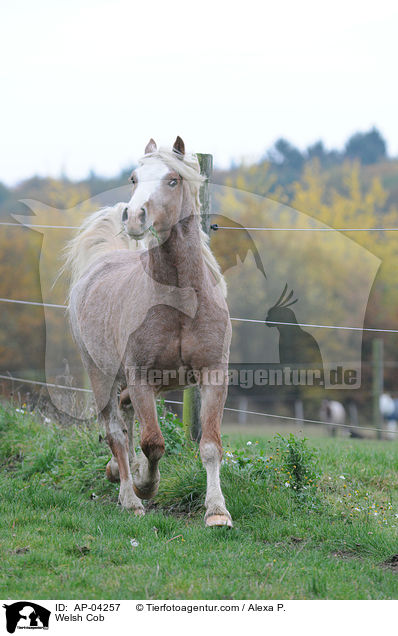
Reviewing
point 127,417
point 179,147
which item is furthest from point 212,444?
point 179,147

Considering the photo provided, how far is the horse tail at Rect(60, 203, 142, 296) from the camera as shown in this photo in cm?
622

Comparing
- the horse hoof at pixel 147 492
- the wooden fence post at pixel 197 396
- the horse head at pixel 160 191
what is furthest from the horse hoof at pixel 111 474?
the horse head at pixel 160 191

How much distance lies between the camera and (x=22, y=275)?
Answer: 25.3 metres

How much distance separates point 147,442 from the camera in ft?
14.0

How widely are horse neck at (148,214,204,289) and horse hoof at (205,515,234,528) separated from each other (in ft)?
4.87

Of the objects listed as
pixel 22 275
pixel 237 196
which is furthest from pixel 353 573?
pixel 22 275

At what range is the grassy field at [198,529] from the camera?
3217 mm

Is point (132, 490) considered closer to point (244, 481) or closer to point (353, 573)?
point (244, 481)

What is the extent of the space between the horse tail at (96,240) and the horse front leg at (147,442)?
7.08 feet

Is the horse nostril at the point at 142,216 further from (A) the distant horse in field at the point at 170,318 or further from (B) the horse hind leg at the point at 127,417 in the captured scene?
(B) the horse hind leg at the point at 127,417

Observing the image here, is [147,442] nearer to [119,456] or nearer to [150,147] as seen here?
[119,456]

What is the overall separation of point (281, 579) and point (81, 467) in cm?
286

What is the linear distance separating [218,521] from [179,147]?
240 centimetres
